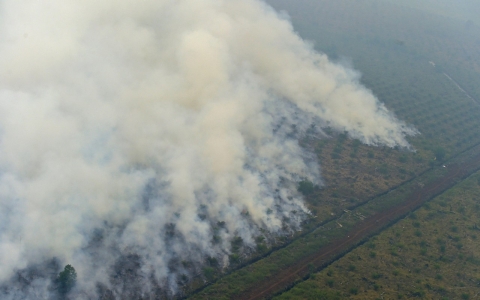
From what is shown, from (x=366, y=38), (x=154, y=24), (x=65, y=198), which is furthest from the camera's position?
(x=366, y=38)

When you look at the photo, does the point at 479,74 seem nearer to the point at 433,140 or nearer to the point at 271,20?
the point at 433,140

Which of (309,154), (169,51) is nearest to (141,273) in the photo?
(309,154)

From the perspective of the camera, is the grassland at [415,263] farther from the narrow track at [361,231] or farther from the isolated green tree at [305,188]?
the isolated green tree at [305,188]

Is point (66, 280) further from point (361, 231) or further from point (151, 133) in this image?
point (361, 231)

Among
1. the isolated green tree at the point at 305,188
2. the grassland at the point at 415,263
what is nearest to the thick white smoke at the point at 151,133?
the isolated green tree at the point at 305,188

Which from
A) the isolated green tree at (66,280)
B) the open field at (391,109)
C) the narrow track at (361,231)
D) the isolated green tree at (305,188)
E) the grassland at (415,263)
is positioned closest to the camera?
the isolated green tree at (66,280)

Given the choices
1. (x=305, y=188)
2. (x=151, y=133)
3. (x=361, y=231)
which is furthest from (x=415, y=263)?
(x=151, y=133)

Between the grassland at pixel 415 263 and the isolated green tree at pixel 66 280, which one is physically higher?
the isolated green tree at pixel 66 280
